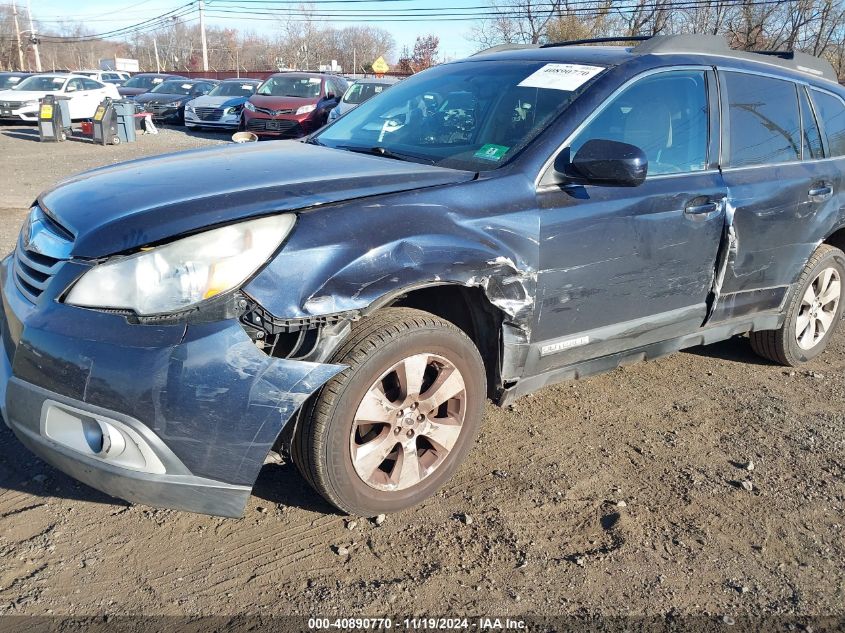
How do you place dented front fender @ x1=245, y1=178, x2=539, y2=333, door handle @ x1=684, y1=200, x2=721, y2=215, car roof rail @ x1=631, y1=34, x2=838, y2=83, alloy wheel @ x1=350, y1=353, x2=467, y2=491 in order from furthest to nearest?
car roof rail @ x1=631, y1=34, x2=838, y2=83
door handle @ x1=684, y1=200, x2=721, y2=215
alloy wheel @ x1=350, y1=353, x2=467, y2=491
dented front fender @ x1=245, y1=178, x2=539, y2=333

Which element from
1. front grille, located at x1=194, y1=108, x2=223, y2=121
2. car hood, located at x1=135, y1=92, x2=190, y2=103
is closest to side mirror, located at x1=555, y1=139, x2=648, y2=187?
front grille, located at x1=194, y1=108, x2=223, y2=121

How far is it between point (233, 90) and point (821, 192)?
64.0 feet

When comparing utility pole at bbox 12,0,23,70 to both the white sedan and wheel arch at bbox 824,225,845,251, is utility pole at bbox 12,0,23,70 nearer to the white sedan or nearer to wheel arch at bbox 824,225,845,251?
the white sedan

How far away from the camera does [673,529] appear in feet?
9.32

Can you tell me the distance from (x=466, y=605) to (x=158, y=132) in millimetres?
20618

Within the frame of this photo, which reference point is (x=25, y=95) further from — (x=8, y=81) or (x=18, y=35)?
Answer: (x=18, y=35)

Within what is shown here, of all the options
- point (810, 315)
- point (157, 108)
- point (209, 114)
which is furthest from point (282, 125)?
point (810, 315)

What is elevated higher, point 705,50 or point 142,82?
point 705,50

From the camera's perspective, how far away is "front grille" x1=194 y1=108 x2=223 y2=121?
1956 cm

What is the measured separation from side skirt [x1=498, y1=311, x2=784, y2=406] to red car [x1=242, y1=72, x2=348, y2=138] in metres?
13.4

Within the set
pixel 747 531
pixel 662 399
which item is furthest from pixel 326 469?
pixel 662 399

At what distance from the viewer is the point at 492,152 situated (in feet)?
10.2

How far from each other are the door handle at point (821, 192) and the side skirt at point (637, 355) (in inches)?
27.9

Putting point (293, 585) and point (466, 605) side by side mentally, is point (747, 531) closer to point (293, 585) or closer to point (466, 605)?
point (466, 605)
